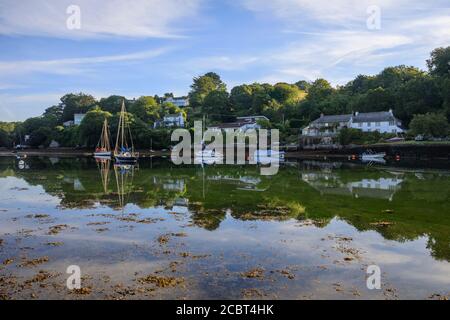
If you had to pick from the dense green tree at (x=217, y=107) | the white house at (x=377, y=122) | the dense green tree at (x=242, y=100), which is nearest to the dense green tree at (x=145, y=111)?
the dense green tree at (x=217, y=107)

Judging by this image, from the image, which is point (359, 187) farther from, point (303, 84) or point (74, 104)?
point (74, 104)

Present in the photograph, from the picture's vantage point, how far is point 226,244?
14.1 metres

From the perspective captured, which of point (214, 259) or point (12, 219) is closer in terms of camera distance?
point (214, 259)

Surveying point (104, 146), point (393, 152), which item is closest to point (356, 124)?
point (393, 152)

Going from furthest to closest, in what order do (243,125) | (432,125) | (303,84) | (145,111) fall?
1. (303,84)
2. (145,111)
3. (243,125)
4. (432,125)

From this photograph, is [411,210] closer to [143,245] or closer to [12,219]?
[143,245]

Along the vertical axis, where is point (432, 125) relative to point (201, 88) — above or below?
below

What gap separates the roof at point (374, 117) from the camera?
83.4 metres

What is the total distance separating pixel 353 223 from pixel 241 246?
5968 millimetres

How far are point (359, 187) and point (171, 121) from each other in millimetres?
92526

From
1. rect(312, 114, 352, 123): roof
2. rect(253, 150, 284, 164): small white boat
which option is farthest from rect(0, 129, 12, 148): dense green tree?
rect(253, 150, 284, 164): small white boat

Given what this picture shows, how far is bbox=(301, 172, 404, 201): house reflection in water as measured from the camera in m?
25.7

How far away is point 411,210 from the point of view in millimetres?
20094
